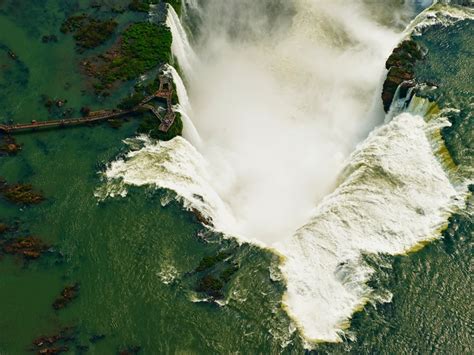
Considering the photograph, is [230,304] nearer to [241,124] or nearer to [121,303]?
[121,303]

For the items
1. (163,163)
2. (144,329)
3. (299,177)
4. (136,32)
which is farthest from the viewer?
(136,32)

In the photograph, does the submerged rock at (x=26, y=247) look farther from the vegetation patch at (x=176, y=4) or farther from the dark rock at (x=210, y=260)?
the vegetation patch at (x=176, y=4)

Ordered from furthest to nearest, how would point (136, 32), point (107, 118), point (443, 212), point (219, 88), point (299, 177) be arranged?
1. point (219, 88)
2. point (136, 32)
3. point (299, 177)
4. point (107, 118)
5. point (443, 212)

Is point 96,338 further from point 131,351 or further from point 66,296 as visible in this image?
point 66,296

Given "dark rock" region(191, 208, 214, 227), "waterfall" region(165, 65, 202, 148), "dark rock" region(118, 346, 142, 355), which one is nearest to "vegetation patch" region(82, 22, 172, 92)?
"waterfall" region(165, 65, 202, 148)

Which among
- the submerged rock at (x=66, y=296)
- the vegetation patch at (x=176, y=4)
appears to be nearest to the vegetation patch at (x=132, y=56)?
the vegetation patch at (x=176, y=4)

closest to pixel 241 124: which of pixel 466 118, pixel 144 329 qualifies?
pixel 466 118
